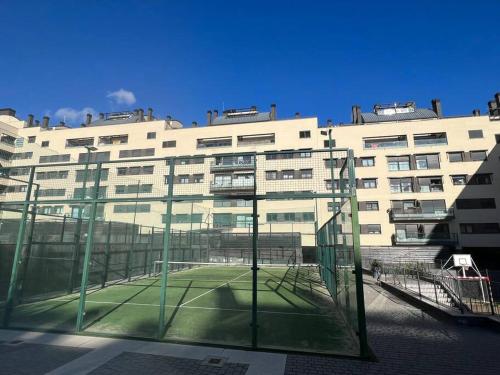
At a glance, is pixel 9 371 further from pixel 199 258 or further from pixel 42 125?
pixel 42 125

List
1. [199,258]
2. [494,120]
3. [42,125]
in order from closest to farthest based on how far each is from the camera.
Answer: [199,258], [494,120], [42,125]

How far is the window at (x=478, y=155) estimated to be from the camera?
3453cm

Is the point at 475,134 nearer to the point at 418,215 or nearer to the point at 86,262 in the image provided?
the point at 418,215

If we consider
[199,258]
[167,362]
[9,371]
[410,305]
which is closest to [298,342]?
[167,362]

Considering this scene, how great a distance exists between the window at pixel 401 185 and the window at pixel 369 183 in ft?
6.20

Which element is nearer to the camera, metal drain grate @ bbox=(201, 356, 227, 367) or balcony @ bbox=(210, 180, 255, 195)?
metal drain grate @ bbox=(201, 356, 227, 367)

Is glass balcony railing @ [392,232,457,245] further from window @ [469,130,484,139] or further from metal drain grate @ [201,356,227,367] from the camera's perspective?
metal drain grate @ [201,356,227,367]

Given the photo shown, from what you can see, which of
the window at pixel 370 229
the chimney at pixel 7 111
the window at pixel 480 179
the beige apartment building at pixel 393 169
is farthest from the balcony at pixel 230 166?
the chimney at pixel 7 111

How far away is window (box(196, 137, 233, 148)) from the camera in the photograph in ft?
139

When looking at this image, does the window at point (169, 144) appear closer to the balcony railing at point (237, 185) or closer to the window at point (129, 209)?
the balcony railing at point (237, 185)

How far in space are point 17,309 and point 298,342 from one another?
23.7 feet

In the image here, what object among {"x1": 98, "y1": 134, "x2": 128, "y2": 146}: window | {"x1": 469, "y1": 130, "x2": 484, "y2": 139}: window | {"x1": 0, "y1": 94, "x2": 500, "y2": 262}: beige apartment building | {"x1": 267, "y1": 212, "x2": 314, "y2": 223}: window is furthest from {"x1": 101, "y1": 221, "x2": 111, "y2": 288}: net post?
{"x1": 469, "y1": 130, "x2": 484, "y2": 139}: window

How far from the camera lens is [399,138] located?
37781 millimetres

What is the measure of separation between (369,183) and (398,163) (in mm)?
4453
